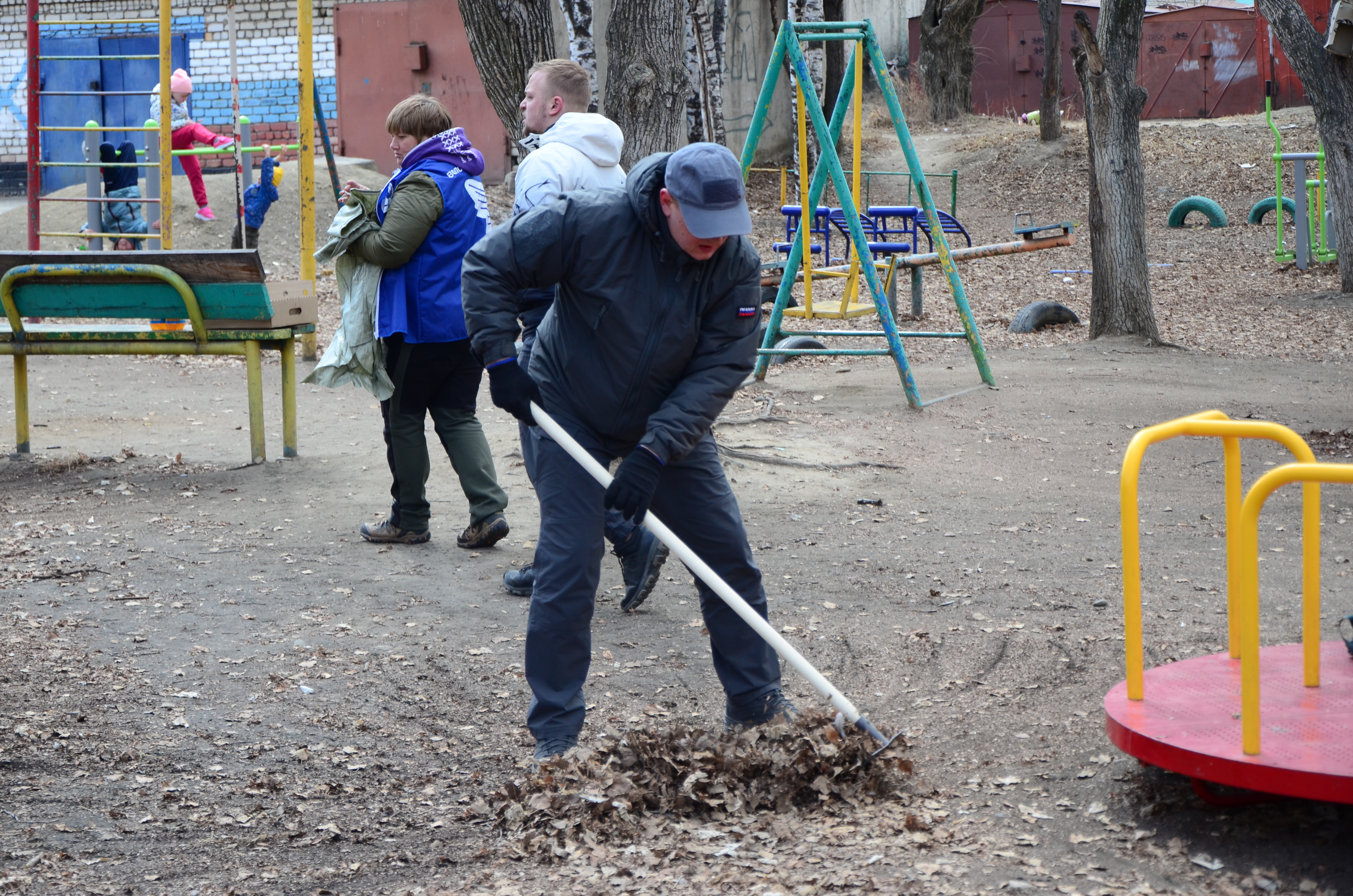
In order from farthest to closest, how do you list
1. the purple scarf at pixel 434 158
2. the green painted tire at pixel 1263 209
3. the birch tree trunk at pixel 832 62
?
the birch tree trunk at pixel 832 62
the green painted tire at pixel 1263 209
the purple scarf at pixel 434 158

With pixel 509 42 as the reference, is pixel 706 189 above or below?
below

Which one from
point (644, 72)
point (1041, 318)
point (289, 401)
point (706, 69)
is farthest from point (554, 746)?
point (706, 69)

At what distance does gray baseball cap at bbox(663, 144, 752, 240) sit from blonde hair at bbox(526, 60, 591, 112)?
180cm

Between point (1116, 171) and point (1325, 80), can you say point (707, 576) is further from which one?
point (1325, 80)

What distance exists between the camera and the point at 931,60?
26.1 meters

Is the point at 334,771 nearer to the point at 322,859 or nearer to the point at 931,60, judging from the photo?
the point at 322,859

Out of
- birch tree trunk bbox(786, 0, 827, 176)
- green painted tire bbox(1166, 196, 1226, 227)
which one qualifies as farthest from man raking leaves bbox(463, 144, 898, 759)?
green painted tire bbox(1166, 196, 1226, 227)

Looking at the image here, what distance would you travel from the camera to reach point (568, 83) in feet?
15.7

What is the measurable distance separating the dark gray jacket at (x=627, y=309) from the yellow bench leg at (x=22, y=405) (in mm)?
4746

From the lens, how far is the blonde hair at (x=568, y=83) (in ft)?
15.7

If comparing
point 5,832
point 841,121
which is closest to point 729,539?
point 5,832

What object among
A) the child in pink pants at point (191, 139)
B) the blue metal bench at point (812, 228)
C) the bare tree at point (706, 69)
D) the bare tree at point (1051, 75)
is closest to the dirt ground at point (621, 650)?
the blue metal bench at point (812, 228)

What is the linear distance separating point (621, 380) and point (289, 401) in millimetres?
4130

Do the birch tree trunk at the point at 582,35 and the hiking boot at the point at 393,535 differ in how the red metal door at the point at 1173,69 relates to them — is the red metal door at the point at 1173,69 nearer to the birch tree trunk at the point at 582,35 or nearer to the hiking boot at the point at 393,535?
the birch tree trunk at the point at 582,35
